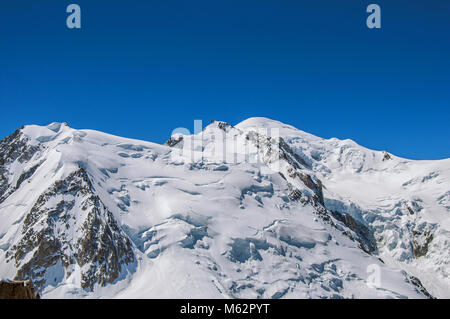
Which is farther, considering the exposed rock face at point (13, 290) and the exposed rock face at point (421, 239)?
the exposed rock face at point (421, 239)

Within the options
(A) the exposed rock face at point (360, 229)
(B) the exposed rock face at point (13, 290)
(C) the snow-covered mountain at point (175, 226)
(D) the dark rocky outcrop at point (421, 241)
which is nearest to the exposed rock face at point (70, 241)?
(C) the snow-covered mountain at point (175, 226)

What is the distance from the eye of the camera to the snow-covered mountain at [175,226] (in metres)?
64.9

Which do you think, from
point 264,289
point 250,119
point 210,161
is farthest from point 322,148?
point 264,289

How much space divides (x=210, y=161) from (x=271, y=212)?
2301 centimetres

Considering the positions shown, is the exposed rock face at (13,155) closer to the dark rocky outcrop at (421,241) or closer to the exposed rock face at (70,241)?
the exposed rock face at (70,241)

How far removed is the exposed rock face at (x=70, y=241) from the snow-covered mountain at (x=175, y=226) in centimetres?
19

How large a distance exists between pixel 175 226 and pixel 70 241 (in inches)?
747

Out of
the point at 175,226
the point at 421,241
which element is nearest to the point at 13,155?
the point at 175,226

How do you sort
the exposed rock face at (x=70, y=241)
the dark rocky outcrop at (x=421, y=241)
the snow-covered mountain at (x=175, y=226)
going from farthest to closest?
the dark rocky outcrop at (x=421, y=241)
the snow-covered mountain at (x=175, y=226)
the exposed rock face at (x=70, y=241)

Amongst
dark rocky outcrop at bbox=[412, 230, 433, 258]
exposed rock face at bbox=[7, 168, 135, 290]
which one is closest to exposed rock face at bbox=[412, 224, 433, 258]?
dark rocky outcrop at bbox=[412, 230, 433, 258]

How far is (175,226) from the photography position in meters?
76.1

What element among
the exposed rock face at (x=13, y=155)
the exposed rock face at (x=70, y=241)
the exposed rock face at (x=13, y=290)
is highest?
the exposed rock face at (x=13, y=155)

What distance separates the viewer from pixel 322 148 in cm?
18888

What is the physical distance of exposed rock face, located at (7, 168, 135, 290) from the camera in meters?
63.2
